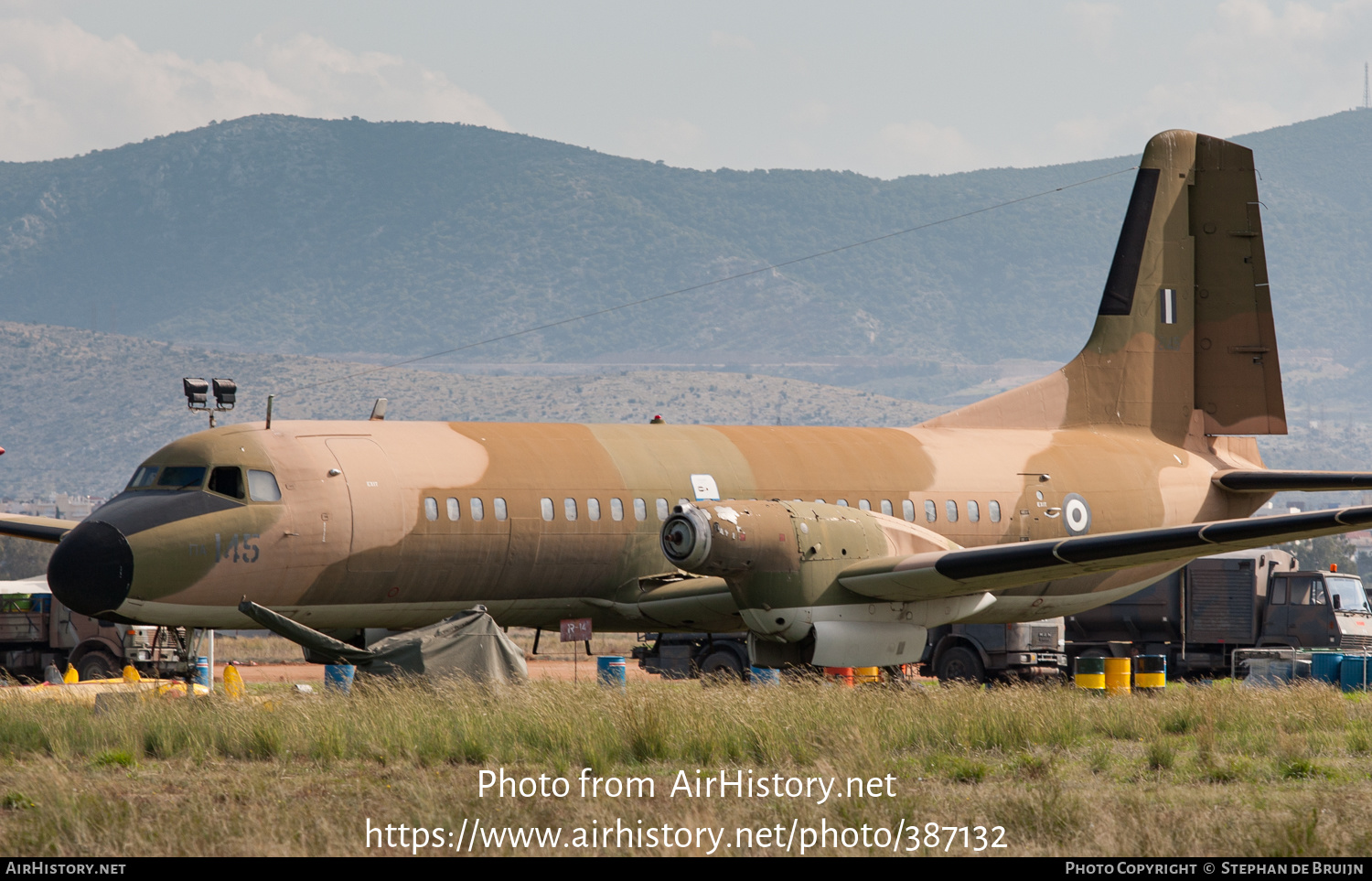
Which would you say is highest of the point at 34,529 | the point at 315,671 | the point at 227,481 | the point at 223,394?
the point at 223,394

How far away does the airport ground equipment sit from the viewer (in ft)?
88.7

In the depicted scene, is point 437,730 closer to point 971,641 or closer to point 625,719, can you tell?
point 625,719

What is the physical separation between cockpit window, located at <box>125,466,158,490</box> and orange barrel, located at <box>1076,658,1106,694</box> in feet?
47.1

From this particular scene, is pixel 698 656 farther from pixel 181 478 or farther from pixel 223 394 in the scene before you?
pixel 181 478

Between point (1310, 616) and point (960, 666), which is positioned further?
point (1310, 616)

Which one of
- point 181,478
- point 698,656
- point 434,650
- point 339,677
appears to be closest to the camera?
point 434,650

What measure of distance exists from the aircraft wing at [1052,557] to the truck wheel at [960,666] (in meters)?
6.24

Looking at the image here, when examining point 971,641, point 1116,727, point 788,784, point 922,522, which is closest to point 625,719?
point 788,784

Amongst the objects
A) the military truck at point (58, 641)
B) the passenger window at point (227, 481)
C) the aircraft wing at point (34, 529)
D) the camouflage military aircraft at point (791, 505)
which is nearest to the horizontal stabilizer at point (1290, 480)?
the camouflage military aircraft at point (791, 505)

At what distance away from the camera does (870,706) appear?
17516 millimetres

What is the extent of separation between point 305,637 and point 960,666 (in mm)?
12182

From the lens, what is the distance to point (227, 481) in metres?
20.2

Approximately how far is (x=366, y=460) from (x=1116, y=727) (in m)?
10.0

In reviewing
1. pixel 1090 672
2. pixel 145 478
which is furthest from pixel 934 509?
pixel 145 478
